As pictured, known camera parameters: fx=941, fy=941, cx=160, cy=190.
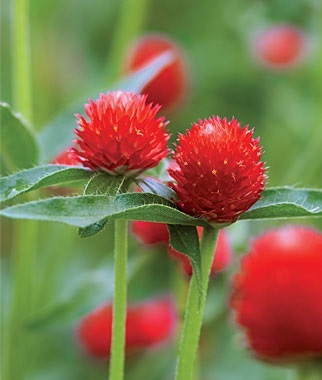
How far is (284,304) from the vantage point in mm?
979

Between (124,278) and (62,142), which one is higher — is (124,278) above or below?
below

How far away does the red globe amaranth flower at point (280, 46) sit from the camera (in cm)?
198

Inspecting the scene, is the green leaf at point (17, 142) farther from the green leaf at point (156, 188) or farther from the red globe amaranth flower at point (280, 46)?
the red globe amaranth flower at point (280, 46)

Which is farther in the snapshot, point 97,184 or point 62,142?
point 62,142

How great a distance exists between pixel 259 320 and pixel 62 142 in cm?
34

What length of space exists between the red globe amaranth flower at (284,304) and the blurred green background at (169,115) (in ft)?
0.41

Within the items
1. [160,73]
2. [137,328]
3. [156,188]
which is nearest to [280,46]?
[160,73]

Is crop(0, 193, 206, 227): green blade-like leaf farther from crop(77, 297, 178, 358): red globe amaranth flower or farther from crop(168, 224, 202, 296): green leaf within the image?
crop(77, 297, 178, 358): red globe amaranth flower

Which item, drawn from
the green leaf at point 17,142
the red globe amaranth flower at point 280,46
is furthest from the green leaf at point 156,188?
the red globe amaranth flower at point 280,46

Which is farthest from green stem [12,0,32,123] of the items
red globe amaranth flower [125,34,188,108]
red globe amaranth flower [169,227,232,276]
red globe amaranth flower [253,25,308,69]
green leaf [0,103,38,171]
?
red globe amaranth flower [253,25,308,69]

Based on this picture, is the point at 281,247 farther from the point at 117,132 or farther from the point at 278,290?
the point at 117,132

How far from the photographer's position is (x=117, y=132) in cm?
72

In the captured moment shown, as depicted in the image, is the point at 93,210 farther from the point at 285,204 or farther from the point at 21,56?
the point at 21,56

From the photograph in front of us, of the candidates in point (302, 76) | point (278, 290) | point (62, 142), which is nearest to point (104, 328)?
point (62, 142)
